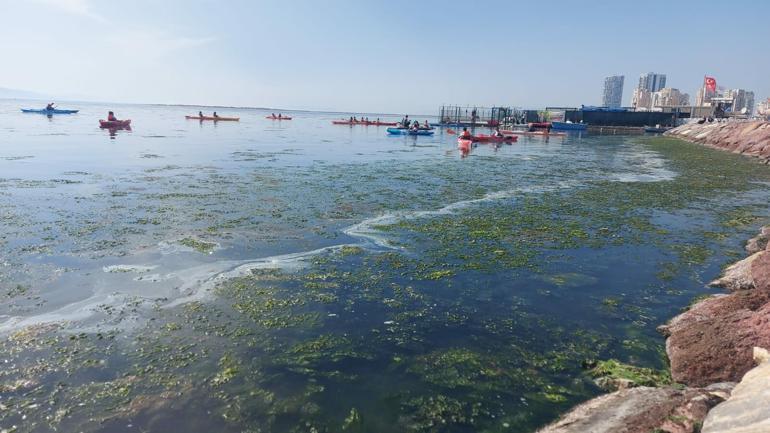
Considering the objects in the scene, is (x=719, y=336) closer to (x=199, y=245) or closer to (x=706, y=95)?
(x=199, y=245)

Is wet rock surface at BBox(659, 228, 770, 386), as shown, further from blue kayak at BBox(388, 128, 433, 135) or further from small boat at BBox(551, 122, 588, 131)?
small boat at BBox(551, 122, 588, 131)

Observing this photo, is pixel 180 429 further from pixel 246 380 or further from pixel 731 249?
pixel 731 249

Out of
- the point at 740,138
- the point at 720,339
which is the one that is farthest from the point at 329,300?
the point at 740,138

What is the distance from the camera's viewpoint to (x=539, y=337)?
293 inches

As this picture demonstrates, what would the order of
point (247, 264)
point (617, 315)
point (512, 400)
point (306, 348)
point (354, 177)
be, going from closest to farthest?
point (512, 400) → point (306, 348) → point (617, 315) → point (247, 264) → point (354, 177)

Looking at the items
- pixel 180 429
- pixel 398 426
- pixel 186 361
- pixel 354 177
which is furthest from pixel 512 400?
pixel 354 177

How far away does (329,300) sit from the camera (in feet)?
28.6

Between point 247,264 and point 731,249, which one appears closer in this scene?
point 247,264

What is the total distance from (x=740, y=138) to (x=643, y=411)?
55111mm

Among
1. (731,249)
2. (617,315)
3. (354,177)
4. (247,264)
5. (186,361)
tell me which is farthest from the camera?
(354,177)

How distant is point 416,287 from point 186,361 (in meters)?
4.65

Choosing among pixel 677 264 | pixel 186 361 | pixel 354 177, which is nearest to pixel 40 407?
pixel 186 361

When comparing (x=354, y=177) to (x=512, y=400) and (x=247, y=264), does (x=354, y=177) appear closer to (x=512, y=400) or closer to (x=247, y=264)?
(x=247, y=264)

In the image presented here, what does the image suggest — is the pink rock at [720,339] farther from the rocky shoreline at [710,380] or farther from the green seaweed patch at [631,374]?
the green seaweed patch at [631,374]
